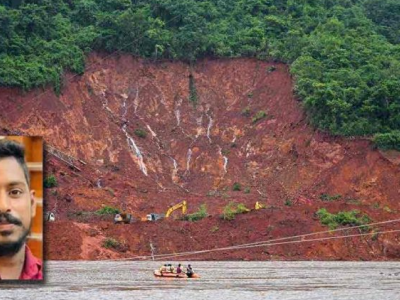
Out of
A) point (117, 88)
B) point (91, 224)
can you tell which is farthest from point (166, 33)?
point (91, 224)

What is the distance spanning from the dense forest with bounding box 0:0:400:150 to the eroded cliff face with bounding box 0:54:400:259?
5.75 feet

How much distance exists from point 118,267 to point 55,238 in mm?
9456

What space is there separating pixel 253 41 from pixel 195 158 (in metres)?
15.6

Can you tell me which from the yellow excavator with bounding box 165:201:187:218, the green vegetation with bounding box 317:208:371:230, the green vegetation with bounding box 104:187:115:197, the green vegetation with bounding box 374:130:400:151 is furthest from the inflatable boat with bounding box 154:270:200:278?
the green vegetation with bounding box 374:130:400:151

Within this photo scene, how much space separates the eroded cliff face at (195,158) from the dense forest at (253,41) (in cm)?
175

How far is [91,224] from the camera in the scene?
7250cm

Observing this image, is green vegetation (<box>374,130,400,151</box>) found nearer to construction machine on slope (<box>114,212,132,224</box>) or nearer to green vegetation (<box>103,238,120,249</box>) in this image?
construction machine on slope (<box>114,212,132,224</box>)

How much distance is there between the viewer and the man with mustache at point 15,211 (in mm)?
10055

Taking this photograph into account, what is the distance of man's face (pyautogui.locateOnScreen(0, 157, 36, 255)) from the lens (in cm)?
1003

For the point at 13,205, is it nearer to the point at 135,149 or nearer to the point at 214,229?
the point at 214,229

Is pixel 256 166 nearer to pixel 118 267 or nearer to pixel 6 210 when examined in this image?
pixel 118 267

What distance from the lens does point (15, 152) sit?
10172 mm

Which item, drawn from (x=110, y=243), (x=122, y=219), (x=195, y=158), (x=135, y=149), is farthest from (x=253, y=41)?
(x=110, y=243)

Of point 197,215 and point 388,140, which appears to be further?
point 388,140
